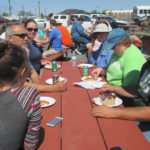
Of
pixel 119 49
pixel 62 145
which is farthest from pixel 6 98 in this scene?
pixel 119 49

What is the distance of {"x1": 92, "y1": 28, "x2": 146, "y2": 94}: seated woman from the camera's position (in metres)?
2.36

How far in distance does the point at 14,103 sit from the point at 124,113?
0.96 meters

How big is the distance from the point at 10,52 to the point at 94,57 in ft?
9.90

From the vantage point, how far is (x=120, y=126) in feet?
5.18

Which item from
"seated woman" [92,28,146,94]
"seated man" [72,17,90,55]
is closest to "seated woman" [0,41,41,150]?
"seated woman" [92,28,146,94]

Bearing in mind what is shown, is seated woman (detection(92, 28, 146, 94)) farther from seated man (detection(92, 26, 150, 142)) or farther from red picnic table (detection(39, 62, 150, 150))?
red picnic table (detection(39, 62, 150, 150))

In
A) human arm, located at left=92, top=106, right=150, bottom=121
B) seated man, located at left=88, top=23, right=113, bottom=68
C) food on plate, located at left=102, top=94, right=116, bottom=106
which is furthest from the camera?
seated man, located at left=88, top=23, right=113, bottom=68

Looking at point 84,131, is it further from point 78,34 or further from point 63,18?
point 63,18

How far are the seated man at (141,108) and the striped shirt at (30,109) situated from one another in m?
0.64

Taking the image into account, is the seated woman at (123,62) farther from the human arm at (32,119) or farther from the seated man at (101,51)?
the human arm at (32,119)

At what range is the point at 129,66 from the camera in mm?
2363

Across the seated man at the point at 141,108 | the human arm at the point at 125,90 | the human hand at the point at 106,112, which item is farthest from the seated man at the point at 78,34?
the human hand at the point at 106,112

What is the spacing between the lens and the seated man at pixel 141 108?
169 cm

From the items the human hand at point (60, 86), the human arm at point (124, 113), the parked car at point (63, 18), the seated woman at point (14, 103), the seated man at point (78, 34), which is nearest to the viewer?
the seated woman at point (14, 103)
